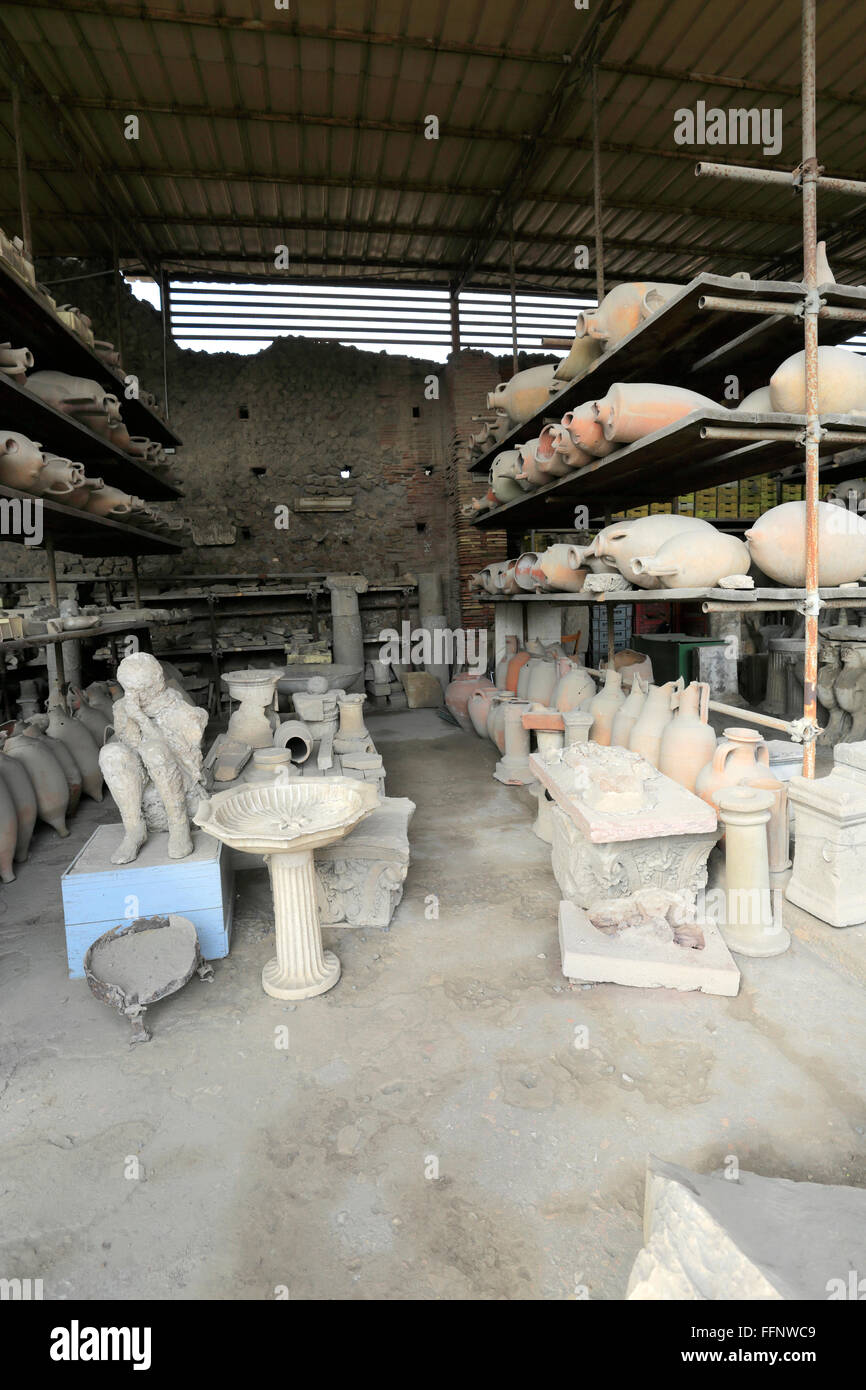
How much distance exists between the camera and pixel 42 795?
512 centimetres

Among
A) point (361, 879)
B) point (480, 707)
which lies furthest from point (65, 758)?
point (480, 707)

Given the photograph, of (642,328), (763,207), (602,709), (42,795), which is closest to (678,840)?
(602,709)

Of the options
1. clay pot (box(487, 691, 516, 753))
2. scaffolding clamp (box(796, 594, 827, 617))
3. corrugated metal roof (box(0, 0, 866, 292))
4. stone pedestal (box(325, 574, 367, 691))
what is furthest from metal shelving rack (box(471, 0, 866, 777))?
stone pedestal (box(325, 574, 367, 691))

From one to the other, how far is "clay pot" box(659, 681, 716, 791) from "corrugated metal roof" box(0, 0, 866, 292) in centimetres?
543

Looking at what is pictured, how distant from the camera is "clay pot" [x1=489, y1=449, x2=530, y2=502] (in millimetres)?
6699

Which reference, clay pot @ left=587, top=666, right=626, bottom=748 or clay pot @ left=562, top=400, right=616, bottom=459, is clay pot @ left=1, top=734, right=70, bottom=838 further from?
clay pot @ left=562, top=400, right=616, bottom=459

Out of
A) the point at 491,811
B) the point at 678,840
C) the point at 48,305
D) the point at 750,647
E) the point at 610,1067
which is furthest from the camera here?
the point at 750,647

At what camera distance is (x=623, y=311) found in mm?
4336

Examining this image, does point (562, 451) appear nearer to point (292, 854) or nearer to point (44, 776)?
point (292, 854)

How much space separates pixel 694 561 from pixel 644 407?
3.33 ft

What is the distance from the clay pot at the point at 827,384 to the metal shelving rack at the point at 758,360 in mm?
84

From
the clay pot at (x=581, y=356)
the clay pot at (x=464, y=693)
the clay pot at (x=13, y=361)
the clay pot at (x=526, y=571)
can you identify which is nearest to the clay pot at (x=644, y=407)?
the clay pot at (x=581, y=356)
